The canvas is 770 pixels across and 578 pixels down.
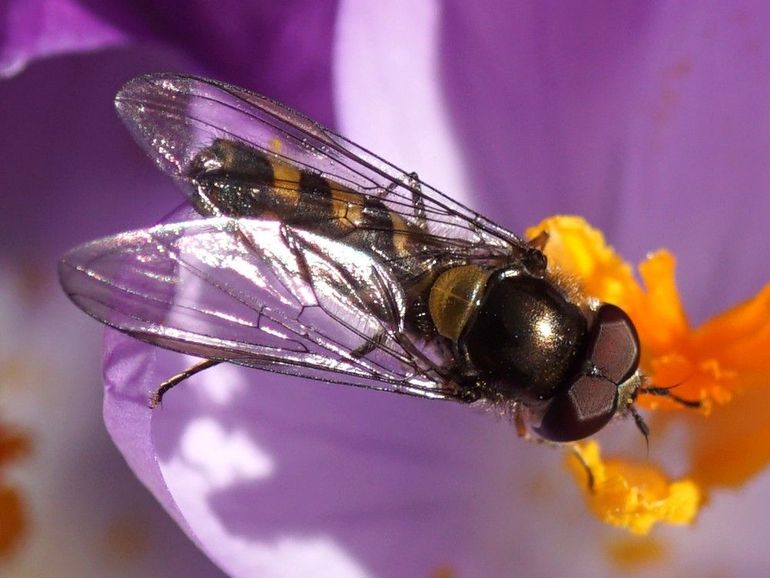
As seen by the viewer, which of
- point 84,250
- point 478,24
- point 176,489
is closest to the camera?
point 84,250

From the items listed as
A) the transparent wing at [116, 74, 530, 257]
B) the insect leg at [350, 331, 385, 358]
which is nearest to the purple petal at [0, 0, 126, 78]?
the transparent wing at [116, 74, 530, 257]

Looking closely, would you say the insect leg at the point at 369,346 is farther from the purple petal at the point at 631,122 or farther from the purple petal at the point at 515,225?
the purple petal at the point at 631,122

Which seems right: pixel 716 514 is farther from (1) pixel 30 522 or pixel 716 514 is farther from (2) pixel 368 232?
(1) pixel 30 522

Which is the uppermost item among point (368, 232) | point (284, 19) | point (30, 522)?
point (284, 19)

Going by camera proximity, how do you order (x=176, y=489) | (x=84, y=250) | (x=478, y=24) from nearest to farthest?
(x=84, y=250)
(x=176, y=489)
(x=478, y=24)

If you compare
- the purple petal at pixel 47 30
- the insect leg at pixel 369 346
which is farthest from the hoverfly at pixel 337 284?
the purple petal at pixel 47 30

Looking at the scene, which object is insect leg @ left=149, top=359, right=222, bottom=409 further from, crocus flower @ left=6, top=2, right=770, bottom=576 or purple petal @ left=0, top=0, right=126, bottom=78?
purple petal @ left=0, top=0, right=126, bottom=78

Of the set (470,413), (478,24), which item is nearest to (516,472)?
(470,413)
